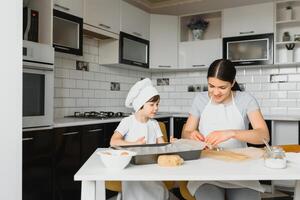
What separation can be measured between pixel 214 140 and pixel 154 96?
564 mm

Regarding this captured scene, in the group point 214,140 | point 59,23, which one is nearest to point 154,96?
point 214,140

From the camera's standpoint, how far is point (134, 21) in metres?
3.78

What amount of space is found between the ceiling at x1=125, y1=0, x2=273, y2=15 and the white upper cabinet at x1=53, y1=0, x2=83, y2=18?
1.23m

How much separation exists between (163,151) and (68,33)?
77.1 inches

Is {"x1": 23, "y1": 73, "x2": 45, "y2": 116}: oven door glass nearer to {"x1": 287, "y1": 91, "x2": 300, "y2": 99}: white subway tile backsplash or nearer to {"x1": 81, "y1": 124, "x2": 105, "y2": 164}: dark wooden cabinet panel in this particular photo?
{"x1": 81, "y1": 124, "x2": 105, "y2": 164}: dark wooden cabinet panel

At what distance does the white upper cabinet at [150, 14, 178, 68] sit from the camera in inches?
163

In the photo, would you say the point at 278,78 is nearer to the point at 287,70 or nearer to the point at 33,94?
the point at 287,70

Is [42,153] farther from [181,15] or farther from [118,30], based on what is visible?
[181,15]

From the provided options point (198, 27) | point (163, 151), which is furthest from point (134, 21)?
point (163, 151)

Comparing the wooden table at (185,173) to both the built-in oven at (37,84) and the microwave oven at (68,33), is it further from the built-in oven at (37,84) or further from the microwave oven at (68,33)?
the microwave oven at (68,33)

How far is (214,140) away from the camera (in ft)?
4.81

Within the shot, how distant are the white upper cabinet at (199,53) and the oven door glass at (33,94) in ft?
7.69
